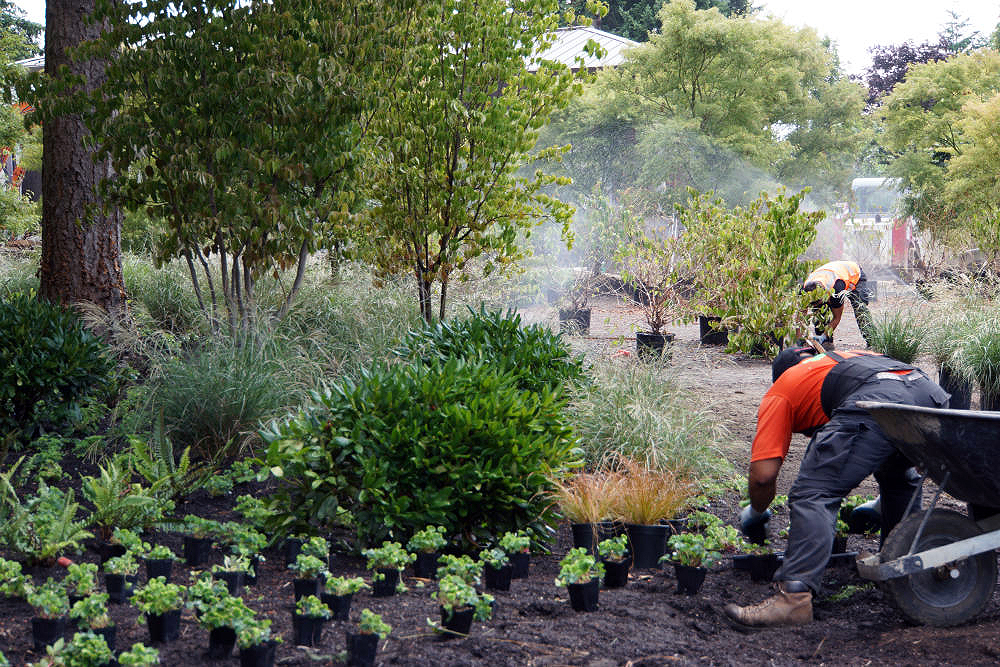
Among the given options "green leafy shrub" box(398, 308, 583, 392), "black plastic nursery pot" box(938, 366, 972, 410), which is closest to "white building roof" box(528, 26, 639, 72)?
"black plastic nursery pot" box(938, 366, 972, 410)

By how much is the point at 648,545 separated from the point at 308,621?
5.96 feet

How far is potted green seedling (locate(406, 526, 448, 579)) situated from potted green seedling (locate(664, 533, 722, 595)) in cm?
96

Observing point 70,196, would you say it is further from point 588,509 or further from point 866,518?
point 866,518

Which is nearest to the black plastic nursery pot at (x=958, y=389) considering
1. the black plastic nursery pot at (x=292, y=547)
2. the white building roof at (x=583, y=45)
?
the black plastic nursery pot at (x=292, y=547)

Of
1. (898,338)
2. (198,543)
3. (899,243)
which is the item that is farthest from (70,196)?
(899,243)

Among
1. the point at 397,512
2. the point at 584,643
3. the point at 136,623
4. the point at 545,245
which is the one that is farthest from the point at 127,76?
the point at 545,245

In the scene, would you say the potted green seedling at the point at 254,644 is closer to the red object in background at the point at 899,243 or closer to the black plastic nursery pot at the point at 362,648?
the black plastic nursery pot at the point at 362,648

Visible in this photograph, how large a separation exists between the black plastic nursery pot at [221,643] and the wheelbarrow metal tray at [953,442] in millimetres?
2260

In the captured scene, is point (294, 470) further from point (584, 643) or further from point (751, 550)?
point (751, 550)

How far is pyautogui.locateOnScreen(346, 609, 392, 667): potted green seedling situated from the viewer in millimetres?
2471

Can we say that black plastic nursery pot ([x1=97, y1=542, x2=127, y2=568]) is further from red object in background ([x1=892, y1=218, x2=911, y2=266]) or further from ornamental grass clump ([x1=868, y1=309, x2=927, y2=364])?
red object in background ([x1=892, y1=218, x2=911, y2=266])

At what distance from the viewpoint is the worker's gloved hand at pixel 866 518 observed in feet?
13.7

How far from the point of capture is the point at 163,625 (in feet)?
8.48

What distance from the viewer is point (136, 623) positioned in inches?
107
